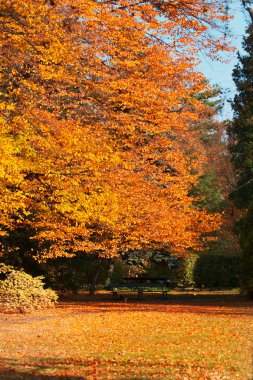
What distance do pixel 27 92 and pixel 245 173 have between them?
54.1 ft

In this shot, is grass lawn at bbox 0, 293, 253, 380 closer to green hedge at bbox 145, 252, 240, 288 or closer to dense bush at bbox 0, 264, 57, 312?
dense bush at bbox 0, 264, 57, 312

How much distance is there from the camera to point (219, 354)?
8.90 meters

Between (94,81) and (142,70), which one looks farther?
(142,70)

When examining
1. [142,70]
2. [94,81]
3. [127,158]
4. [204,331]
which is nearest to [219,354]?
[204,331]

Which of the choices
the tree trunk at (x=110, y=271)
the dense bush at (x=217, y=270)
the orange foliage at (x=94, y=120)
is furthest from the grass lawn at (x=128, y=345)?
the dense bush at (x=217, y=270)

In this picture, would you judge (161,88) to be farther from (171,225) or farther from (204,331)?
(204,331)

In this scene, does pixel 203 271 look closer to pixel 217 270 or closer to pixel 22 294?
pixel 217 270

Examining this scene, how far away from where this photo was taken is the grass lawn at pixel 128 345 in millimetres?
7711

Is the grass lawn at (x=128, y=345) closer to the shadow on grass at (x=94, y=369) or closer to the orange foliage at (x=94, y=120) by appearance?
the shadow on grass at (x=94, y=369)

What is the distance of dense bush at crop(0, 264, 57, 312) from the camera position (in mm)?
17484

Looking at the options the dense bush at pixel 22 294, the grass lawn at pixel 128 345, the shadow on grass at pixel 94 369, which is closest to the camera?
the shadow on grass at pixel 94 369

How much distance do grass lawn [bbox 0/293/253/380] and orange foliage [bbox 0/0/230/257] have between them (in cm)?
295

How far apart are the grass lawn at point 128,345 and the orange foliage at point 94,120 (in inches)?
116

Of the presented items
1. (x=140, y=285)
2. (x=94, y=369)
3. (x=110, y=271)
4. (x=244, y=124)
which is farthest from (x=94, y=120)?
(x=94, y=369)
